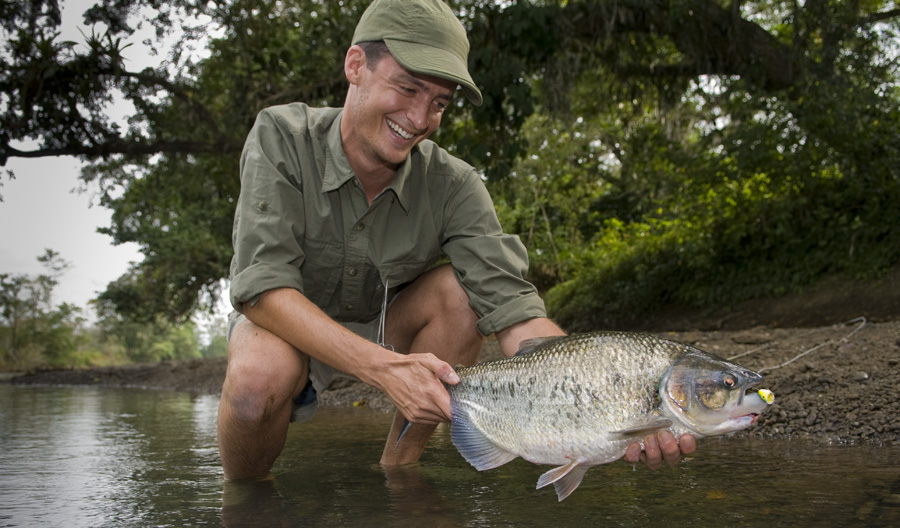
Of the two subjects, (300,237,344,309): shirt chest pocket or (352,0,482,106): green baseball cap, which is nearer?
(352,0,482,106): green baseball cap

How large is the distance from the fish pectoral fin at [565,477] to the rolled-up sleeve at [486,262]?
89 cm

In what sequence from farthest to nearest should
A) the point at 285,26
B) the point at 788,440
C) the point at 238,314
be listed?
the point at 285,26, the point at 788,440, the point at 238,314

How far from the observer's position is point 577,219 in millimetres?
19562

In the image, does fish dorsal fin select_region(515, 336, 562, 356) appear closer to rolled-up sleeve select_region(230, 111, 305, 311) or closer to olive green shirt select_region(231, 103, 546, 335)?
olive green shirt select_region(231, 103, 546, 335)

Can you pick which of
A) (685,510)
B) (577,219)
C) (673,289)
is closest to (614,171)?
(577,219)

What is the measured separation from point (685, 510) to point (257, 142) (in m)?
2.22

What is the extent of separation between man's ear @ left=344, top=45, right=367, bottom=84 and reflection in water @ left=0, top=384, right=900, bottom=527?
1.73 m

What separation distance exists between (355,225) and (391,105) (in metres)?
0.58

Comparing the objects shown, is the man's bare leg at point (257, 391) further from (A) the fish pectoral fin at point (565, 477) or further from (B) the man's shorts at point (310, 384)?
(A) the fish pectoral fin at point (565, 477)

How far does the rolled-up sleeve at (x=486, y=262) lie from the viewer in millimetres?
3344

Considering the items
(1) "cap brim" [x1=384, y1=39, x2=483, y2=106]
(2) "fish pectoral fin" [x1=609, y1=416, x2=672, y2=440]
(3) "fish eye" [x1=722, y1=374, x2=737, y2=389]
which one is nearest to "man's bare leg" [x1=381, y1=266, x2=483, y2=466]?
(1) "cap brim" [x1=384, y1=39, x2=483, y2=106]

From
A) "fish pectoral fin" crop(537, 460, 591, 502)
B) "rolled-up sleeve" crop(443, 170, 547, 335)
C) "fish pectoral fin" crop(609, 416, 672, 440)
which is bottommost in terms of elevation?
"fish pectoral fin" crop(537, 460, 591, 502)

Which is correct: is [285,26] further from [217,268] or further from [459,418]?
[459,418]

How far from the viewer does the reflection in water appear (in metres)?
2.62
